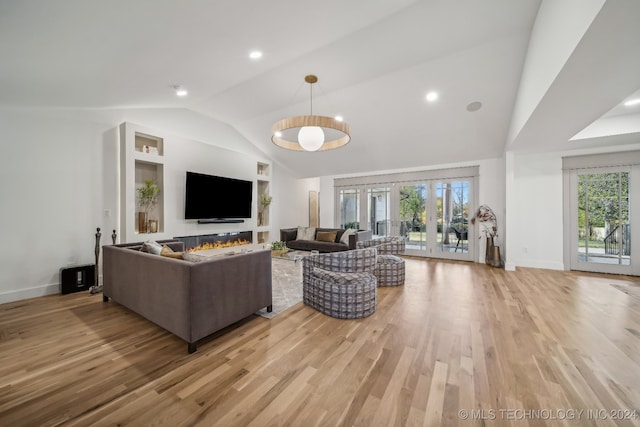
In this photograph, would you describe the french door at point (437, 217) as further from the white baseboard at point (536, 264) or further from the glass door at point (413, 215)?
the white baseboard at point (536, 264)

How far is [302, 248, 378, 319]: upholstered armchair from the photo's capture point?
2.89 m

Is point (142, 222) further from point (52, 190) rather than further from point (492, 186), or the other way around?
point (492, 186)

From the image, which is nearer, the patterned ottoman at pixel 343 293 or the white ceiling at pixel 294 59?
the white ceiling at pixel 294 59

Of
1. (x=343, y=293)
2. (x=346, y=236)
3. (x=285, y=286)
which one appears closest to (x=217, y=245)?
(x=285, y=286)

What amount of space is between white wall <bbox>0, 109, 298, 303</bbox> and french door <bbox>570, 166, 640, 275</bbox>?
9189 millimetres

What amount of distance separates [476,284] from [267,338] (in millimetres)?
3765

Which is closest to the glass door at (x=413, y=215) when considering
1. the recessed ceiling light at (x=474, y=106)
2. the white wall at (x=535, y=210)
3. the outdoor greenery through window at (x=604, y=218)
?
the white wall at (x=535, y=210)

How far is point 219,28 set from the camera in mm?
2424

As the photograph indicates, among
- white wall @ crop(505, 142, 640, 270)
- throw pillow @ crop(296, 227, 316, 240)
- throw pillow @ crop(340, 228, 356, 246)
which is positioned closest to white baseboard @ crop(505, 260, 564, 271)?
white wall @ crop(505, 142, 640, 270)

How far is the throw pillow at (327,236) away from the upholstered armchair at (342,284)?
3.34 metres

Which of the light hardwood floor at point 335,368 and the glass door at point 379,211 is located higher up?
the glass door at point 379,211

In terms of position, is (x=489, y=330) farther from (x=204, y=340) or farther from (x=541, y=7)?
(x=541, y=7)

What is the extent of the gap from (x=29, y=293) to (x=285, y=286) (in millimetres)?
3744

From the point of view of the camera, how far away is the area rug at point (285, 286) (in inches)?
126
